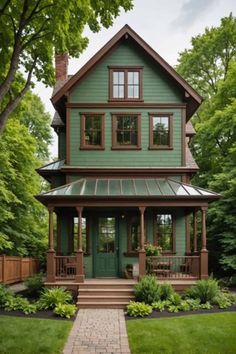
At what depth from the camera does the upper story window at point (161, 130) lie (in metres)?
18.6

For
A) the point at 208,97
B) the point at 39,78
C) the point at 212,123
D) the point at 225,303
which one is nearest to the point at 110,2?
the point at 39,78

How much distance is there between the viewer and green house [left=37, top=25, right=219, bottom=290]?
703 inches

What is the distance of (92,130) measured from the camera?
61.0 ft

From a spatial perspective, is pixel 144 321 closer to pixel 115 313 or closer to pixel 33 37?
pixel 115 313

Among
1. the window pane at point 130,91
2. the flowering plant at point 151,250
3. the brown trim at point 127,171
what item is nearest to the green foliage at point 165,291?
the flowering plant at point 151,250

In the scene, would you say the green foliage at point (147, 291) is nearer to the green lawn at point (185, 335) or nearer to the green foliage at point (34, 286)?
the green lawn at point (185, 335)

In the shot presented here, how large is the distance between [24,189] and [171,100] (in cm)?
1012

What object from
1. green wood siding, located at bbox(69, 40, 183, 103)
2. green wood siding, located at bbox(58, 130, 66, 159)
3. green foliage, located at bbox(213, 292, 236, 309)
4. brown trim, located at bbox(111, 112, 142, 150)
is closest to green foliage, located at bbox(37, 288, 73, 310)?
green foliage, located at bbox(213, 292, 236, 309)

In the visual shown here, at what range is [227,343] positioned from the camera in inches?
393

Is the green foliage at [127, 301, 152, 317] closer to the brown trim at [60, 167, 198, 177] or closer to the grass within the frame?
the grass

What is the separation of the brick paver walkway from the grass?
256mm

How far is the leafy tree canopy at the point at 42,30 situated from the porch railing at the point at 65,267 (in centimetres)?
710

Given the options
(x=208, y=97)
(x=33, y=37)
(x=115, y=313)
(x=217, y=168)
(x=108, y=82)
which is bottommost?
(x=115, y=313)

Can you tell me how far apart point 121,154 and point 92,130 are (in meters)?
1.62
